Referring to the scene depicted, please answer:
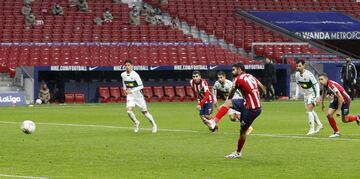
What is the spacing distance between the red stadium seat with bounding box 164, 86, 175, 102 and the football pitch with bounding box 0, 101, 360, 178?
54.5 ft

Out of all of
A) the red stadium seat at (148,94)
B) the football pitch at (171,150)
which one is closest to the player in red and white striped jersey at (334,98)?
the football pitch at (171,150)

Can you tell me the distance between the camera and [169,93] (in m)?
52.2

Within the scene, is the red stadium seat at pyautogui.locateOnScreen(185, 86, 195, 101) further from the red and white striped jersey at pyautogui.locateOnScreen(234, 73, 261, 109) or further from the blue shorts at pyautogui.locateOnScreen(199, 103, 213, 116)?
the red and white striped jersey at pyautogui.locateOnScreen(234, 73, 261, 109)

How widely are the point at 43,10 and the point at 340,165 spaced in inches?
1628

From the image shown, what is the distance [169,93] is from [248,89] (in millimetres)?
32687

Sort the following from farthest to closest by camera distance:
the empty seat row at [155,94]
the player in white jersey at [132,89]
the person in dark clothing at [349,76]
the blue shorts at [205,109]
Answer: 1. the empty seat row at [155,94]
2. the person in dark clothing at [349,76]
3. the blue shorts at [205,109]
4. the player in white jersey at [132,89]

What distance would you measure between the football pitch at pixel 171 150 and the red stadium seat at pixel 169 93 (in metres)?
16.6

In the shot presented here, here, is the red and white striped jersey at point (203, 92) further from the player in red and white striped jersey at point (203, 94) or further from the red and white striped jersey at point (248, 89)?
the red and white striped jersey at point (248, 89)

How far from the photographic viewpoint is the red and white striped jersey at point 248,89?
19.6 metres

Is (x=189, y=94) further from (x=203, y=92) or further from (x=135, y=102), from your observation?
(x=135, y=102)

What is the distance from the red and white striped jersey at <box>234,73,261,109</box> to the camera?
19578mm

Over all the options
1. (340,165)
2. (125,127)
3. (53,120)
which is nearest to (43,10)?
(53,120)

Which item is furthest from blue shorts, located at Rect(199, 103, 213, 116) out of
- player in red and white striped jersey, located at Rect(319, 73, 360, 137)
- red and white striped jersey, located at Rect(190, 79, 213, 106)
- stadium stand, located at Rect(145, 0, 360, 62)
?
stadium stand, located at Rect(145, 0, 360, 62)

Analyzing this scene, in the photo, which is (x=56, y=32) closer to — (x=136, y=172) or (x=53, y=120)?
(x=53, y=120)
